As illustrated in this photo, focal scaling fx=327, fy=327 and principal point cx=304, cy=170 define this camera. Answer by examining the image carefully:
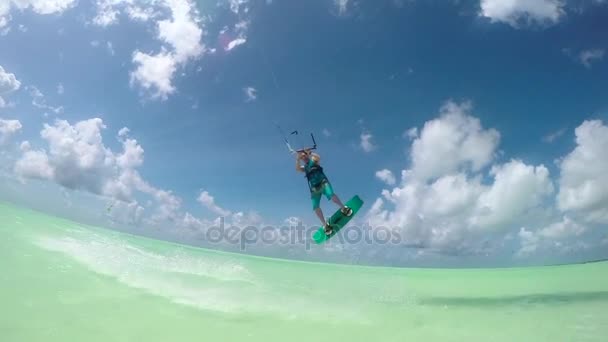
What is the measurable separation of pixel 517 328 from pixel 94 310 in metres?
10.8

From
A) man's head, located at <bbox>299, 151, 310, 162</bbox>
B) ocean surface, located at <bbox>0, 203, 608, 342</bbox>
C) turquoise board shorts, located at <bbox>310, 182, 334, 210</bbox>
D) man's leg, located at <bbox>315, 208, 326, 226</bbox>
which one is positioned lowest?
ocean surface, located at <bbox>0, 203, 608, 342</bbox>

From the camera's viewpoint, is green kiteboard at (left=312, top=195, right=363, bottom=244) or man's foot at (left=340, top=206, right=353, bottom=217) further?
green kiteboard at (left=312, top=195, right=363, bottom=244)

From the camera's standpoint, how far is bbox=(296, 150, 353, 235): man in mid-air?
12191mm

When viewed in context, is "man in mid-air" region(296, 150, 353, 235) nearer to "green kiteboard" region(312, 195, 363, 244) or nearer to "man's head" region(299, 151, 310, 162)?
"man's head" region(299, 151, 310, 162)

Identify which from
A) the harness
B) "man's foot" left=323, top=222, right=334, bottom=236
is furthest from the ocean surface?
the harness

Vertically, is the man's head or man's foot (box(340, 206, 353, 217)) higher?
the man's head

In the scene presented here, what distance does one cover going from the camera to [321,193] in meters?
12.3

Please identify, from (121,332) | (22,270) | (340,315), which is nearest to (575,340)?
(340,315)

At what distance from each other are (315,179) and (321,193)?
0.58 m

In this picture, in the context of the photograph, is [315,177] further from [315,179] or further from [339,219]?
[339,219]

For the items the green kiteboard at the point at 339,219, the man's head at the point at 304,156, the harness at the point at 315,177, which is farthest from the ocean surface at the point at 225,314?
the man's head at the point at 304,156

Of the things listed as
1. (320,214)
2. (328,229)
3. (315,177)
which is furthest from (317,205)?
(328,229)

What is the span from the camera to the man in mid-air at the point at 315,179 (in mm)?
12191

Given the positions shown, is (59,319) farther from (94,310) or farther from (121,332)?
(121,332)
